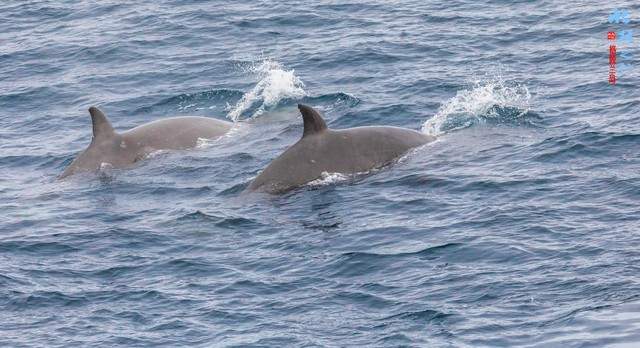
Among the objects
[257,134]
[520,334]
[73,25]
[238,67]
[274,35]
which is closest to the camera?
[520,334]

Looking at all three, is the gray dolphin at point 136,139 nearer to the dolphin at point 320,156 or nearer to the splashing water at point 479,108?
the dolphin at point 320,156

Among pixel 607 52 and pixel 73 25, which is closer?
pixel 607 52

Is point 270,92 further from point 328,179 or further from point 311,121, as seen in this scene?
point 328,179

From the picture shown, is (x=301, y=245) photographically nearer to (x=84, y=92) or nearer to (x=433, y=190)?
(x=433, y=190)

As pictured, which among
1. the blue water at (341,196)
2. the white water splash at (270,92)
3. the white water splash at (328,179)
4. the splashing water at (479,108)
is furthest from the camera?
the white water splash at (270,92)

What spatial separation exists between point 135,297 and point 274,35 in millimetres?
24026

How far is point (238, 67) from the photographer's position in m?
44.8

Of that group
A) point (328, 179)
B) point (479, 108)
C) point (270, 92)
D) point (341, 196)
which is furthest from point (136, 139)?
point (479, 108)

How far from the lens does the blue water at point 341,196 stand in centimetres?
2378

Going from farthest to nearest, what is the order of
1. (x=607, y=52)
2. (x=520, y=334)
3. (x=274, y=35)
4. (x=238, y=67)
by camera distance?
(x=274, y=35), (x=238, y=67), (x=607, y=52), (x=520, y=334)

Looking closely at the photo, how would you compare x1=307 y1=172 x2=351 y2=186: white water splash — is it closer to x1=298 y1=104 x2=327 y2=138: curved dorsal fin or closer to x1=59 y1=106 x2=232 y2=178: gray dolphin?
x1=298 y1=104 x2=327 y2=138: curved dorsal fin

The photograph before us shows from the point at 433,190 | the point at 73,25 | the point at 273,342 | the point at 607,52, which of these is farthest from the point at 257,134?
the point at 73,25

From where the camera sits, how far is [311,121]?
31.1m

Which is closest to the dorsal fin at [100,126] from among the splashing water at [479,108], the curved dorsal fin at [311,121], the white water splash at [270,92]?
the white water splash at [270,92]
